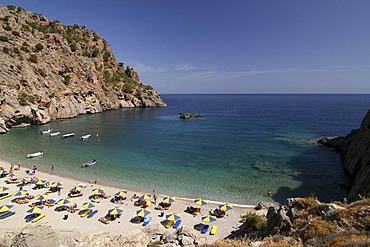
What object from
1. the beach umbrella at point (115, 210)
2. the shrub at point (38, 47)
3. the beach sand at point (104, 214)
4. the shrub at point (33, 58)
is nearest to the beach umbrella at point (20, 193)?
the beach sand at point (104, 214)

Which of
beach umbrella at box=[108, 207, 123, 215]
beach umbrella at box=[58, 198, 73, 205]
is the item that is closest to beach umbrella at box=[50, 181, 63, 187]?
beach umbrella at box=[58, 198, 73, 205]

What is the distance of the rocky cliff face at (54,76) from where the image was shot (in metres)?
64.1

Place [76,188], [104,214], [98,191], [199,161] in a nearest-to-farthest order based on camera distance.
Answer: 1. [104,214]
2. [98,191]
3. [76,188]
4. [199,161]

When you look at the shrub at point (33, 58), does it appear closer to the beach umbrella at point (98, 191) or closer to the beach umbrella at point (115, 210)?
the beach umbrella at point (98, 191)

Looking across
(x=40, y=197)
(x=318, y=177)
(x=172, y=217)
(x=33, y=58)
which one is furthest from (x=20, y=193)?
(x=33, y=58)

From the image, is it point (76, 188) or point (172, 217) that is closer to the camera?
point (172, 217)

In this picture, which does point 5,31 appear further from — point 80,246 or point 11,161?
point 80,246

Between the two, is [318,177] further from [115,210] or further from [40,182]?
[40,182]

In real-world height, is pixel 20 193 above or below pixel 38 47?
below

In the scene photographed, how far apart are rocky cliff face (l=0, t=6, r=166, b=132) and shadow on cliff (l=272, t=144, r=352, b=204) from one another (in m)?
63.2

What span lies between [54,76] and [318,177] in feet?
301

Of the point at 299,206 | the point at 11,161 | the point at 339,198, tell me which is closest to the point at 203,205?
the point at 299,206

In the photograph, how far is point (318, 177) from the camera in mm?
30656

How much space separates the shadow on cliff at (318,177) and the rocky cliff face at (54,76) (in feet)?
207
